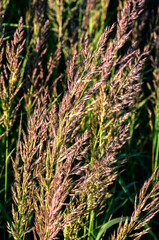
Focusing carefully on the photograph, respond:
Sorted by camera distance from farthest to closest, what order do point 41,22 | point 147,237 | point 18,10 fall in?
point 18,10 < point 41,22 < point 147,237

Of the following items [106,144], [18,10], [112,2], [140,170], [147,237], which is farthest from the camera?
[112,2]

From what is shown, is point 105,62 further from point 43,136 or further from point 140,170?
point 140,170

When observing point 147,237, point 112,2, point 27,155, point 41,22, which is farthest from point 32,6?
point 147,237

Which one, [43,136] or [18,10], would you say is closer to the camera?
[43,136]

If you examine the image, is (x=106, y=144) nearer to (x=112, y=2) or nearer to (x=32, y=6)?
(x=32, y=6)

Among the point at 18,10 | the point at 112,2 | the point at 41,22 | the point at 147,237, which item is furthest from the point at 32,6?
the point at 147,237

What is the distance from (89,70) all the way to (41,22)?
105 centimetres

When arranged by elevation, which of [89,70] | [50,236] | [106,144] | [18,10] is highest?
[18,10]

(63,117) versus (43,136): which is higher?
(63,117)

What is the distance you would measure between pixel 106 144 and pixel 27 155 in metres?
0.39

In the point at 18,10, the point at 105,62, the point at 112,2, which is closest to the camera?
the point at 105,62

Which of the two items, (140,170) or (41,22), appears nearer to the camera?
(41,22)

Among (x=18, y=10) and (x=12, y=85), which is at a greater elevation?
(x=18, y=10)

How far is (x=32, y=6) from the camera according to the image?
6.59ft
